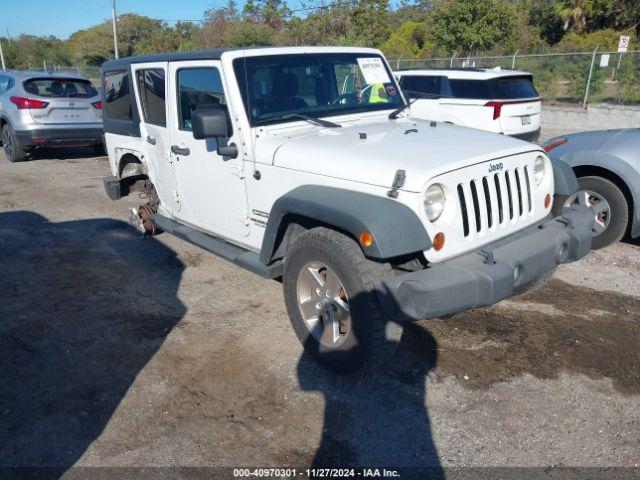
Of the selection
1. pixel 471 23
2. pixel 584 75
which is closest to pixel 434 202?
pixel 584 75

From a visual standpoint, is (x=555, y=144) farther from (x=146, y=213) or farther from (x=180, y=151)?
(x=146, y=213)

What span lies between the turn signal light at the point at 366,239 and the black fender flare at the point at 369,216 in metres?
0.02

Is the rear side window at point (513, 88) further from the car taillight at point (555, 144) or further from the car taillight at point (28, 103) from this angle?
the car taillight at point (28, 103)

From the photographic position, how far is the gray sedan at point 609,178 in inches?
205

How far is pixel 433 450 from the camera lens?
2934 millimetres

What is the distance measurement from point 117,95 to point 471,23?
2314 centimetres

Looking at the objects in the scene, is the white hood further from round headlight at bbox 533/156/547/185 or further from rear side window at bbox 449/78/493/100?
rear side window at bbox 449/78/493/100

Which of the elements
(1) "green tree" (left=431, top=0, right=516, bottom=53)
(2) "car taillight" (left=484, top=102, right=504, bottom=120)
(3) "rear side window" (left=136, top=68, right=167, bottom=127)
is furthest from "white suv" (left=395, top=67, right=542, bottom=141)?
(1) "green tree" (left=431, top=0, right=516, bottom=53)

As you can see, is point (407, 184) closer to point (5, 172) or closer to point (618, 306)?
point (618, 306)

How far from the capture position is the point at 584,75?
16.9 meters

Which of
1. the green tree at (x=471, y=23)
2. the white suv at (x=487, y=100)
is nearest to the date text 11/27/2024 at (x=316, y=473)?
the white suv at (x=487, y=100)

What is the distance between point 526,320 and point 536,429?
1365 mm

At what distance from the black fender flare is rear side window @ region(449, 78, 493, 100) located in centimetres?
756

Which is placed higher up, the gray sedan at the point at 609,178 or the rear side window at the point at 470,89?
the rear side window at the point at 470,89
